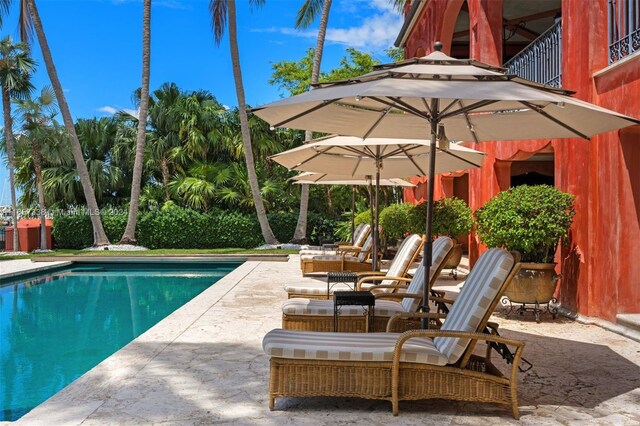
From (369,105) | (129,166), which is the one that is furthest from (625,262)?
(129,166)

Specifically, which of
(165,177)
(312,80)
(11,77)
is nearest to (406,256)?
(312,80)

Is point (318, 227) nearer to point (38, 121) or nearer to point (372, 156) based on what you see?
point (38, 121)

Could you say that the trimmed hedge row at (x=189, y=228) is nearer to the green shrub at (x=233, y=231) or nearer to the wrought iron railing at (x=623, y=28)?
the green shrub at (x=233, y=231)

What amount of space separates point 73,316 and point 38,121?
54.0 feet

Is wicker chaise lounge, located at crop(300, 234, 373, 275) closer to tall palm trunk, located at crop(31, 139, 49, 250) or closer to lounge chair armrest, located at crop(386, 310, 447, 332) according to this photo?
lounge chair armrest, located at crop(386, 310, 447, 332)

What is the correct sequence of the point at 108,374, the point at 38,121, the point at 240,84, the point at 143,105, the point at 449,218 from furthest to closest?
the point at 38,121 < the point at 143,105 < the point at 240,84 < the point at 449,218 < the point at 108,374

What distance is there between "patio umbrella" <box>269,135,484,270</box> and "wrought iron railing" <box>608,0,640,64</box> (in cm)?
207

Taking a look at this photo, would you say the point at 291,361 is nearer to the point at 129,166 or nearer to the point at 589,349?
the point at 589,349

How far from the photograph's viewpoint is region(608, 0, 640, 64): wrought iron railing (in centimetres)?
732

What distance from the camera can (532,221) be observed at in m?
7.87

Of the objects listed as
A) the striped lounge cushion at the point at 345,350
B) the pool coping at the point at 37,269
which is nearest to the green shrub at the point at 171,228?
the pool coping at the point at 37,269

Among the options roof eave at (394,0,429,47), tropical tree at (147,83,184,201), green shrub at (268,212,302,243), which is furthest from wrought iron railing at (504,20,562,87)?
tropical tree at (147,83,184,201)

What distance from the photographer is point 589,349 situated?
20.8ft

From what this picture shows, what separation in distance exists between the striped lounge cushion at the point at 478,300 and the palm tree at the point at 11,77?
2313cm
